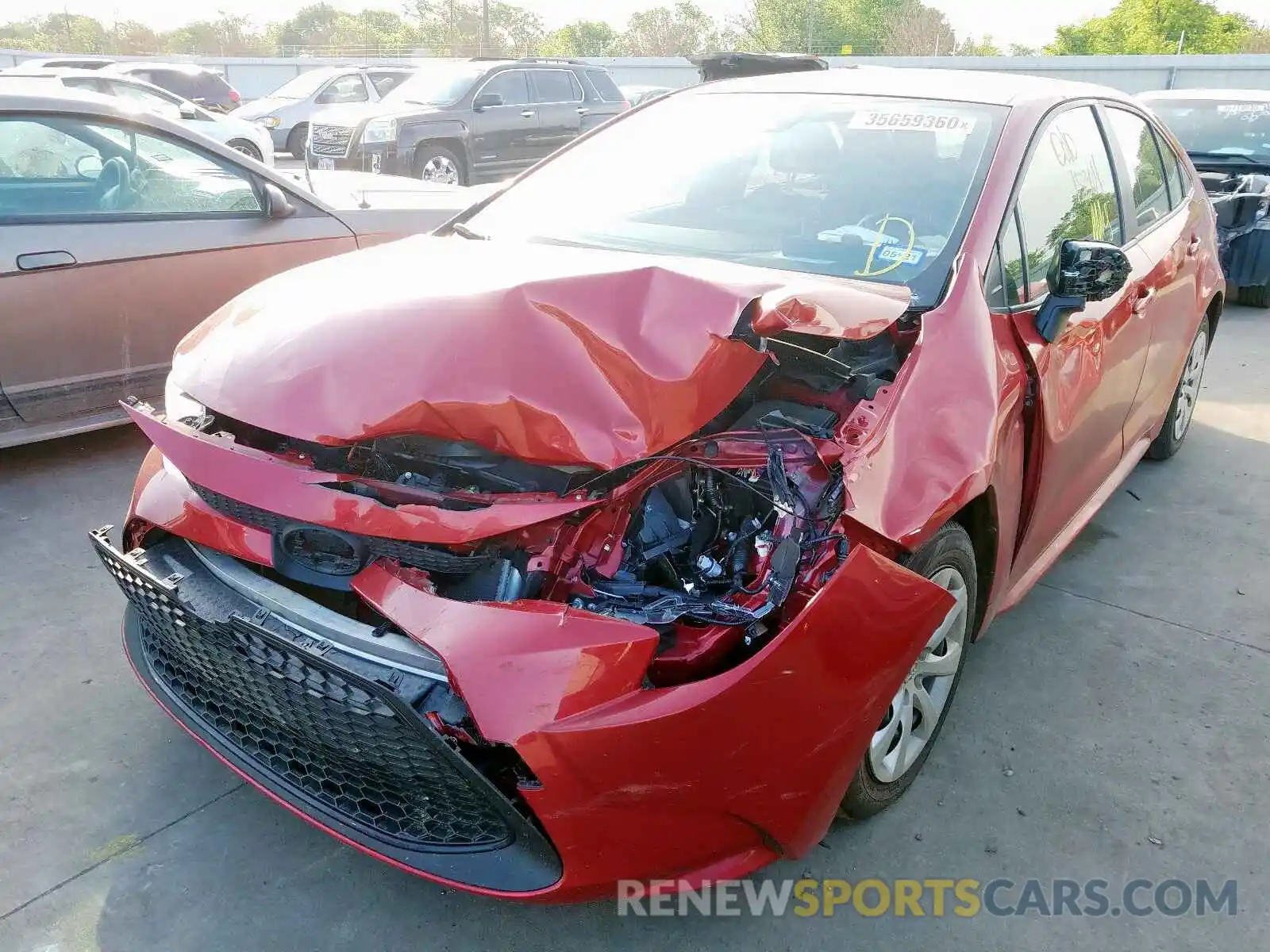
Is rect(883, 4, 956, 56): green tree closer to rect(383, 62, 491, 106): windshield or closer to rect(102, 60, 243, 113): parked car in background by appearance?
rect(102, 60, 243, 113): parked car in background

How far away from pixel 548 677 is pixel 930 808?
1.28 meters

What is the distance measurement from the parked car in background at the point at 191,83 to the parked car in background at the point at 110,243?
1185 cm

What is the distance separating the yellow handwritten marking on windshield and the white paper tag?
40 centimetres

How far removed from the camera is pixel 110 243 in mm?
4035

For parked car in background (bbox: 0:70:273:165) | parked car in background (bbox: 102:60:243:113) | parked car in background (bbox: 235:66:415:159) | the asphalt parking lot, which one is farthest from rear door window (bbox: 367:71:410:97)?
the asphalt parking lot

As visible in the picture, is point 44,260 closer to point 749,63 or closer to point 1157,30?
point 749,63

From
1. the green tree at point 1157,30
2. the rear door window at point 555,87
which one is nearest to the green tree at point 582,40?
the green tree at point 1157,30

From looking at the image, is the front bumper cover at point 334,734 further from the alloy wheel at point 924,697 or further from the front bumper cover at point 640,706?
the alloy wheel at point 924,697

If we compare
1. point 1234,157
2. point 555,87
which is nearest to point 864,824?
point 1234,157

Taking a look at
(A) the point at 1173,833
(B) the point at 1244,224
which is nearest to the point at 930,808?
(A) the point at 1173,833

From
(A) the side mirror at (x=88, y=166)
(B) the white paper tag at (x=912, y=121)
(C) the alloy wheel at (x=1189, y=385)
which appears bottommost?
(C) the alloy wheel at (x=1189, y=385)

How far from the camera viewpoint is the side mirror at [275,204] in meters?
4.35

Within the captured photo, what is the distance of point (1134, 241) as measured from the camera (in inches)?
130

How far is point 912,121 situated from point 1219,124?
681 centimetres
